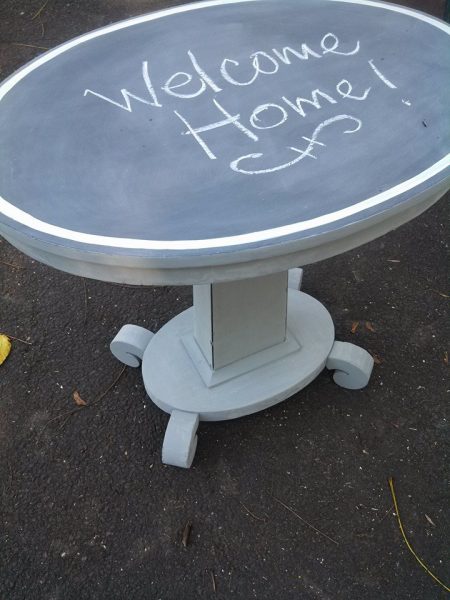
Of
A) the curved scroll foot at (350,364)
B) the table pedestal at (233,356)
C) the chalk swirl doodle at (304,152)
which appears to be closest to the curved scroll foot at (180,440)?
the table pedestal at (233,356)

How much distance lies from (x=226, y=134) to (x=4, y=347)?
4.21 ft

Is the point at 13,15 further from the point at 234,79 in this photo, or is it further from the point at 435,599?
the point at 435,599

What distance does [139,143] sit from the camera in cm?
139

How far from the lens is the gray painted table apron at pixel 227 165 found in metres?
1.18

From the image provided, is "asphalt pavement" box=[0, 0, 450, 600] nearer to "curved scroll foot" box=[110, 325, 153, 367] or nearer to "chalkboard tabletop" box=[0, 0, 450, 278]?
"curved scroll foot" box=[110, 325, 153, 367]

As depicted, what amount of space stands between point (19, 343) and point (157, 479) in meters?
0.78

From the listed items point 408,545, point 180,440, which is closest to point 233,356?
point 180,440

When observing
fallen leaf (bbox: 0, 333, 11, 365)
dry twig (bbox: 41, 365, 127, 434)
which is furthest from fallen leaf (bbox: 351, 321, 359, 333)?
fallen leaf (bbox: 0, 333, 11, 365)

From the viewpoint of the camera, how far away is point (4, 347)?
2.24m

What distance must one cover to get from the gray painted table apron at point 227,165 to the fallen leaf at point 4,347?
0.45m

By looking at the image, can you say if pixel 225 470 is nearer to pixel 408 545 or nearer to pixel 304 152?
pixel 408 545

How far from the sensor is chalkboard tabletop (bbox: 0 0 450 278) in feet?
3.87

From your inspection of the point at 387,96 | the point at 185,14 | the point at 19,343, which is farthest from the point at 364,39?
the point at 19,343

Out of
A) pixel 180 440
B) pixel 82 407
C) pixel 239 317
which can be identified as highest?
pixel 239 317
